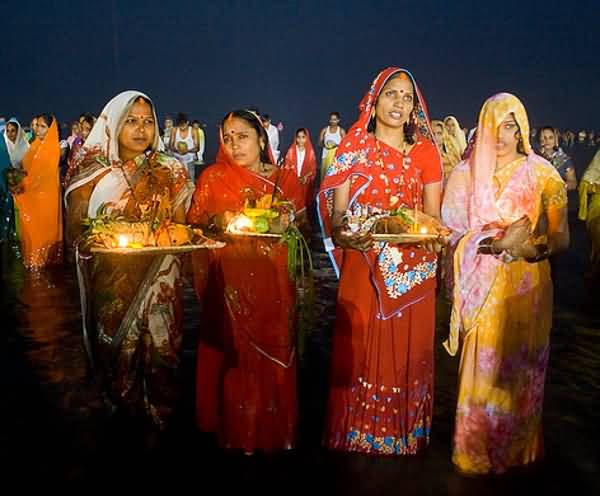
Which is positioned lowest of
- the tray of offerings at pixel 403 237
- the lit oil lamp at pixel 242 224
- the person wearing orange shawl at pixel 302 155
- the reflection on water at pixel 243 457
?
the reflection on water at pixel 243 457

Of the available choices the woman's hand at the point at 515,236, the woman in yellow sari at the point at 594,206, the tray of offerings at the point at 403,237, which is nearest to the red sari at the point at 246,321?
the tray of offerings at the point at 403,237

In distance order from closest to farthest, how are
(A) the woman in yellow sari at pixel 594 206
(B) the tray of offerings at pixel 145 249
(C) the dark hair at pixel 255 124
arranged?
1. (B) the tray of offerings at pixel 145 249
2. (C) the dark hair at pixel 255 124
3. (A) the woman in yellow sari at pixel 594 206

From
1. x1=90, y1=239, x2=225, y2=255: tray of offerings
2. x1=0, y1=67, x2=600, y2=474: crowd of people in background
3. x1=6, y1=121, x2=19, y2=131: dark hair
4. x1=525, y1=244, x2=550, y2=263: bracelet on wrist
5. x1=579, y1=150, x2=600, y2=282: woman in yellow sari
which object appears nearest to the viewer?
x1=90, y1=239, x2=225, y2=255: tray of offerings

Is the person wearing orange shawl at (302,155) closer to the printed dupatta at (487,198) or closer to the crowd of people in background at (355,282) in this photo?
the crowd of people in background at (355,282)

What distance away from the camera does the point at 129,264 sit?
13.1ft

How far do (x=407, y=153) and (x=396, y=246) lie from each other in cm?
51

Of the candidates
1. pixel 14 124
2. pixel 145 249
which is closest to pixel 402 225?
pixel 145 249

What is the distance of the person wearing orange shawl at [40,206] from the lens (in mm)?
9156

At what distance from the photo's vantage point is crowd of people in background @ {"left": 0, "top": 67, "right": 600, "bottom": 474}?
348cm

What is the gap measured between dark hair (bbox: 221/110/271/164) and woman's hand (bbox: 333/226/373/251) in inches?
30.1

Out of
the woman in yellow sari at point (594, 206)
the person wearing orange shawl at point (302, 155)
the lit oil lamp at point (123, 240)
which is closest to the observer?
the lit oil lamp at point (123, 240)

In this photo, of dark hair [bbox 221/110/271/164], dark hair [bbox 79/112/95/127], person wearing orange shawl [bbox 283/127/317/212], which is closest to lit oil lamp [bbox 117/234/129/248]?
dark hair [bbox 221/110/271/164]

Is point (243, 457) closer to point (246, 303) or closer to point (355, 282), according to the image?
point (246, 303)

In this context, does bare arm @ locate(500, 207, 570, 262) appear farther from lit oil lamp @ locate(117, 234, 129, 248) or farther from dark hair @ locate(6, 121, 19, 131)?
dark hair @ locate(6, 121, 19, 131)
